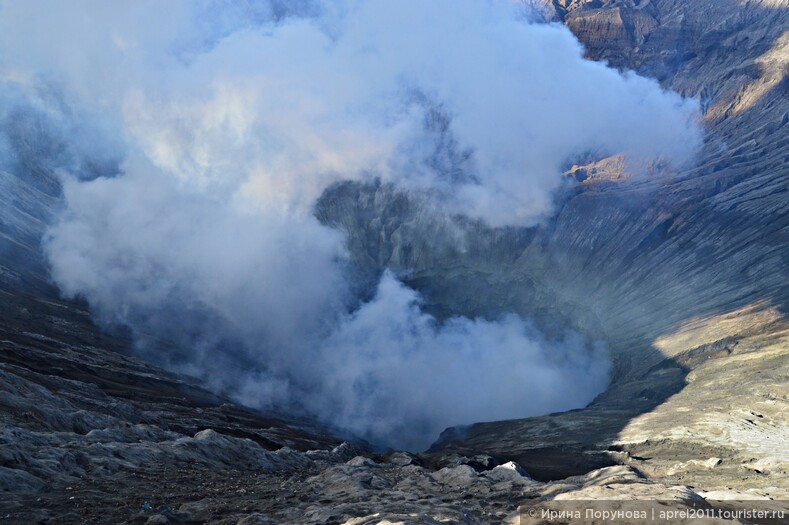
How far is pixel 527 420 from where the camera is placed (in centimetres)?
12938

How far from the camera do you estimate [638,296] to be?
169 m

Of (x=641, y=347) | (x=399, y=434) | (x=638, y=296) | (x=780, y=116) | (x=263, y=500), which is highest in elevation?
(x=780, y=116)

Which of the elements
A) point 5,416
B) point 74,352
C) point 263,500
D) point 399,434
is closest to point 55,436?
point 5,416

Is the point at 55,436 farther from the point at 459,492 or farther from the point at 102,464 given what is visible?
the point at 459,492

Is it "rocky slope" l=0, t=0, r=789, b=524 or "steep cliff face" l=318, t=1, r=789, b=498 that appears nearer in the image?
"rocky slope" l=0, t=0, r=789, b=524

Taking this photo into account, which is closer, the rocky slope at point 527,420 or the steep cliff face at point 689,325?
the rocky slope at point 527,420

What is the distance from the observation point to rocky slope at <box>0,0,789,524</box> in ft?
131

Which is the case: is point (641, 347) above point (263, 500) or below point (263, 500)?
above

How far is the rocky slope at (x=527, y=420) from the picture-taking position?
39969mm

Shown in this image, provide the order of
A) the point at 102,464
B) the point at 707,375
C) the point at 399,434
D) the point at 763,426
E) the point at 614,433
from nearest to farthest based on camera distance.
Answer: the point at 102,464 → the point at 763,426 → the point at 614,433 → the point at 707,375 → the point at 399,434

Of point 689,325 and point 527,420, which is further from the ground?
point 689,325

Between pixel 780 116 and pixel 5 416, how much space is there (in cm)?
21831

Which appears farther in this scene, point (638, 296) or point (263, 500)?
point (638, 296)

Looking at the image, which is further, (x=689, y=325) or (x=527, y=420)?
(x=689, y=325)
